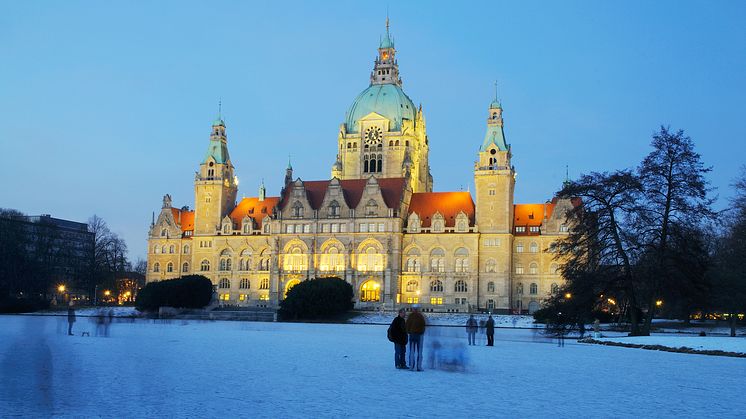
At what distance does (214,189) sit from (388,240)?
93.4 ft

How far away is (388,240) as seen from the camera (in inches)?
4021

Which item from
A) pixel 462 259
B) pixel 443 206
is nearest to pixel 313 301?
pixel 462 259

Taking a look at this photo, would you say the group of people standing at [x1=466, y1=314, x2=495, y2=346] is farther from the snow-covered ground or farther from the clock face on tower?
the clock face on tower

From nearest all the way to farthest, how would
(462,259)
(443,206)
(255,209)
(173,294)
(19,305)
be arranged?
(19,305) < (173,294) < (462,259) < (443,206) < (255,209)

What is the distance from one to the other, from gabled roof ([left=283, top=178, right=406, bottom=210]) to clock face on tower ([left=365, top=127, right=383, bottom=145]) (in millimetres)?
13930

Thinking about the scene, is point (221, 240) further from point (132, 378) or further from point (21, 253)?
point (132, 378)

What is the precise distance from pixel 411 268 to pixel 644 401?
85.7 metres

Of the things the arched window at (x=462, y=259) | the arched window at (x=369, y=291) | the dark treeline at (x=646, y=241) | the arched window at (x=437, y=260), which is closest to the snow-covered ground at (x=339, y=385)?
the dark treeline at (x=646, y=241)

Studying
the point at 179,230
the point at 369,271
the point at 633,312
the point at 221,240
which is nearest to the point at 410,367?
the point at 633,312

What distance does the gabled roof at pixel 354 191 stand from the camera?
345 ft

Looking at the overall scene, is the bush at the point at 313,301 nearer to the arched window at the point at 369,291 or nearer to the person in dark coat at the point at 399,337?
the arched window at the point at 369,291

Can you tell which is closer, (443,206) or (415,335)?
(415,335)

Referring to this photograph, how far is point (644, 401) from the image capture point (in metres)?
17.5

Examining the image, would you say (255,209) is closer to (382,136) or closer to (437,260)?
(382,136)
